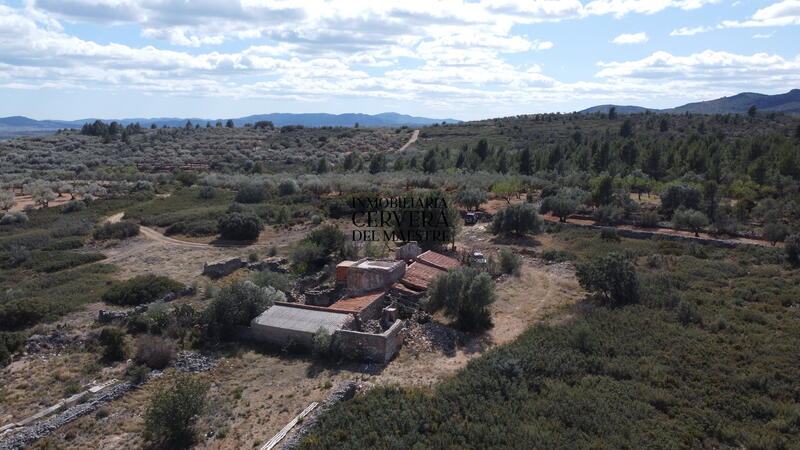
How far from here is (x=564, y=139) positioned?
74.8 meters

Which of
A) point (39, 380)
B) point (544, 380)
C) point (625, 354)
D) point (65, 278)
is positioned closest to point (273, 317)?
point (39, 380)

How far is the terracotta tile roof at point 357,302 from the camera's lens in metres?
17.8

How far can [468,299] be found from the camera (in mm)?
17766

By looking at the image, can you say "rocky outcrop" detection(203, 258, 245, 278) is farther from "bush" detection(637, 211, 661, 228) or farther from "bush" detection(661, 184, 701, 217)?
"bush" detection(661, 184, 701, 217)

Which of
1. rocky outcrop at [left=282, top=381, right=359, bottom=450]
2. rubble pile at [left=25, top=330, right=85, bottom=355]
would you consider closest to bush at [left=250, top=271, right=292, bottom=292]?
rubble pile at [left=25, top=330, right=85, bottom=355]

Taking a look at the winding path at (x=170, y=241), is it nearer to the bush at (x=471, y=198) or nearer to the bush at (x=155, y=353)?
the bush at (x=155, y=353)

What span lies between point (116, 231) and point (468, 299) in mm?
26207

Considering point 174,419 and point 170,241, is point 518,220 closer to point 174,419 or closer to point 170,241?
point 170,241

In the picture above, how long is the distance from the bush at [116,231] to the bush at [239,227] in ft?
21.0

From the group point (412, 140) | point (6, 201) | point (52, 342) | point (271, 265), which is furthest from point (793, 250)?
point (412, 140)

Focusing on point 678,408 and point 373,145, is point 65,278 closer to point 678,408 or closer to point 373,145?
point 678,408

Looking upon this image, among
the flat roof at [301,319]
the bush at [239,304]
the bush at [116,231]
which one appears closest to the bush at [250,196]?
the bush at [116,231]

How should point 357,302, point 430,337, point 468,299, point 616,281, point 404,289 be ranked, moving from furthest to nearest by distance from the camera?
point 404,289 → point 616,281 → point 357,302 → point 468,299 → point 430,337

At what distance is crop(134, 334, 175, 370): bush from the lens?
15.0 meters
